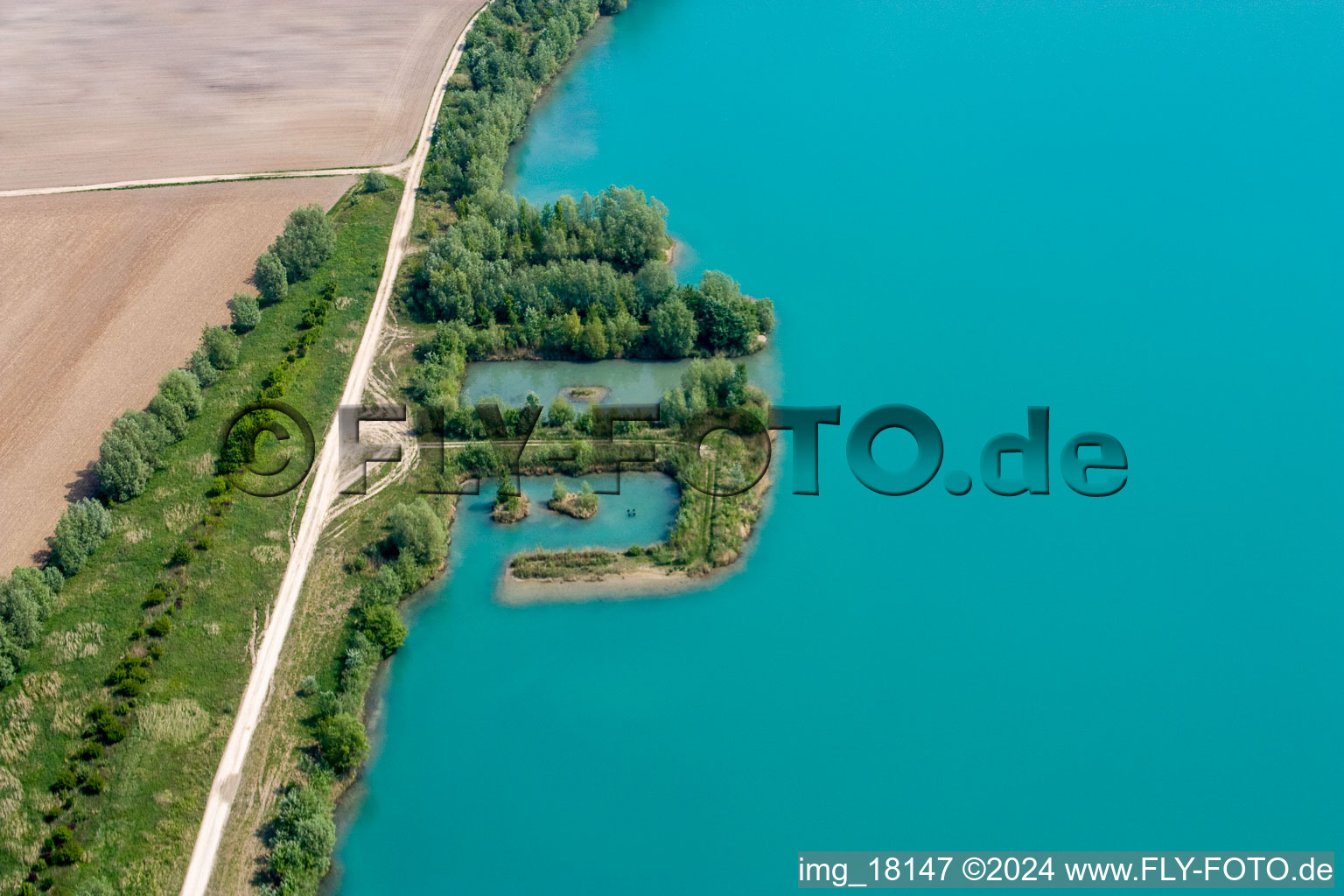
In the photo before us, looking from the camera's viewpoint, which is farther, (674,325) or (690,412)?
(674,325)

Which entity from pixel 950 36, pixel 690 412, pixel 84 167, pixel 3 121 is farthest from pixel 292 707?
pixel 950 36

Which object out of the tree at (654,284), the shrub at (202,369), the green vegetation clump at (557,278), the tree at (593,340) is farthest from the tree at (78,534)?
the tree at (654,284)

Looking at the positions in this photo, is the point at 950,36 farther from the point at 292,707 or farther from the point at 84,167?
the point at 292,707

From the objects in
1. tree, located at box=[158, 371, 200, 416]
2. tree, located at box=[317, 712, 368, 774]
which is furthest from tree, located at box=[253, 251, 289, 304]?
tree, located at box=[317, 712, 368, 774]

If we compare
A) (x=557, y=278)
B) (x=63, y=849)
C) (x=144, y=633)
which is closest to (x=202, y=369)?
(x=144, y=633)

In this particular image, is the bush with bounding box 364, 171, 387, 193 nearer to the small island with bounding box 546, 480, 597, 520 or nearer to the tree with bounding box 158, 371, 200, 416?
the tree with bounding box 158, 371, 200, 416
